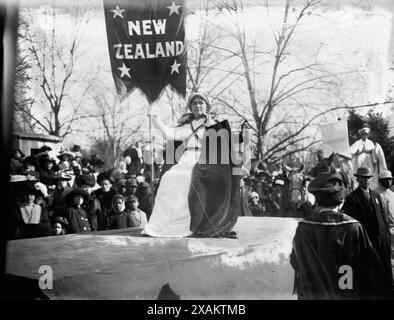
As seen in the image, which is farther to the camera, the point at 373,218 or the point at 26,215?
the point at 26,215

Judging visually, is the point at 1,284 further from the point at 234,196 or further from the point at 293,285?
the point at 293,285

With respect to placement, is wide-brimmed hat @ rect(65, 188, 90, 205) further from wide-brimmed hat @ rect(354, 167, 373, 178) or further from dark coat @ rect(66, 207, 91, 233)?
wide-brimmed hat @ rect(354, 167, 373, 178)

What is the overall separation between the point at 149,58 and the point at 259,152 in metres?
1.17

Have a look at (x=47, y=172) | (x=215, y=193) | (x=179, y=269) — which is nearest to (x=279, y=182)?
(x=215, y=193)

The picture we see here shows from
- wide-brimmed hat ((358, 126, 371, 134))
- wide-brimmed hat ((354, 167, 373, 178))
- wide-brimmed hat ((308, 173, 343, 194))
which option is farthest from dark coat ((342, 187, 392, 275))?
wide-brimmed hat ((358, 126, 371, 134))

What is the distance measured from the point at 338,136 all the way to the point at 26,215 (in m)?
2.55

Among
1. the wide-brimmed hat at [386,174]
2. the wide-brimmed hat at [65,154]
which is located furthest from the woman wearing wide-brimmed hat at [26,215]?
the wide-brimmed hat at [386,174]

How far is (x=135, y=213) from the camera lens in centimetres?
496

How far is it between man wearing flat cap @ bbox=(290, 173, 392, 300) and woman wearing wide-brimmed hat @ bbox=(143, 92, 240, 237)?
0.65 meters

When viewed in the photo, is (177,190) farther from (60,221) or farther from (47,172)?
(47,172)

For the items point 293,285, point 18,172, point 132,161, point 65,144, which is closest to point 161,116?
point 132,161

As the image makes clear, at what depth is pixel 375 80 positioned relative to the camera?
482cm

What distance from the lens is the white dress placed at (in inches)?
195

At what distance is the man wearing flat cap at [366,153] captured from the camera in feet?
15.9
